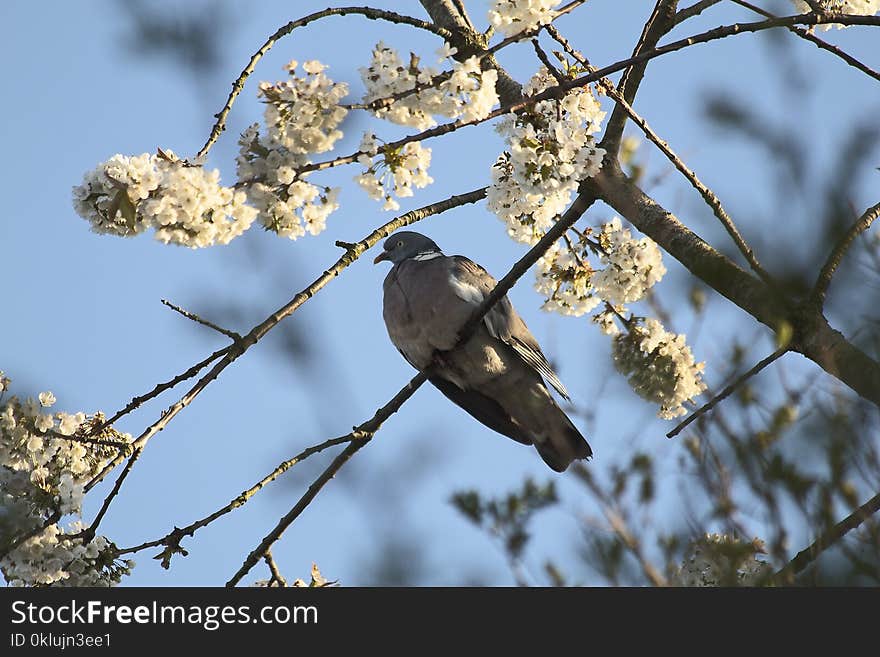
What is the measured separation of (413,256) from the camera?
18.2 feet

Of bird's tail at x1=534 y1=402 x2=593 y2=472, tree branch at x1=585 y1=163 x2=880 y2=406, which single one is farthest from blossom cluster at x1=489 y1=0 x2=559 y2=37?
bird's tail at x1=534 y1=402 x2=593 y2=472

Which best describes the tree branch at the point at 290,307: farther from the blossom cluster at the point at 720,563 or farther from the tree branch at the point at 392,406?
the blossom cluster at the point at 720,563

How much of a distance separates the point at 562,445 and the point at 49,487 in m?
2.37

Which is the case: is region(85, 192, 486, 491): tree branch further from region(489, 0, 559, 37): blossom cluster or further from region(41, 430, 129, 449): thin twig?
region(489, 0, 559, 37): blossom cluster

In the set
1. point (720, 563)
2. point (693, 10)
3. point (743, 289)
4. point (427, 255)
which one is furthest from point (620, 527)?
point (427, 255)

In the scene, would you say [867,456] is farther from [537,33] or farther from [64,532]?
[64,532]

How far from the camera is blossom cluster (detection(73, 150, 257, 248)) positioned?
2787mm

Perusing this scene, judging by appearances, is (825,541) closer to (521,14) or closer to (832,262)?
(832,262)

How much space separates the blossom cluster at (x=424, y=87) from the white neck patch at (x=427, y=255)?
2.25m

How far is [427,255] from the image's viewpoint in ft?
17.8
